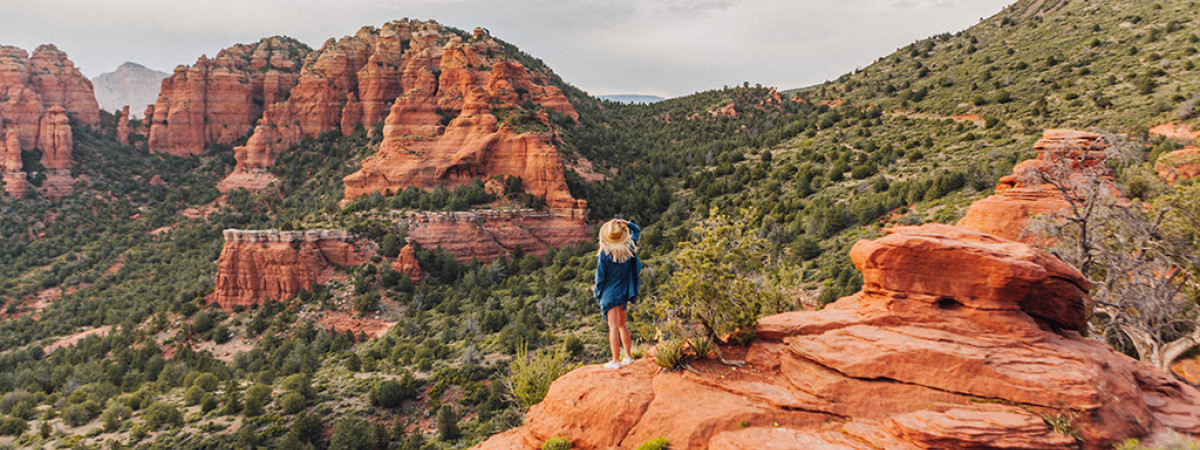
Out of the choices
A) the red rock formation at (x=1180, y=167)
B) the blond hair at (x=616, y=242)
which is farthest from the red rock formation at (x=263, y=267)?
the red rock formation at (x=1180, y=167)

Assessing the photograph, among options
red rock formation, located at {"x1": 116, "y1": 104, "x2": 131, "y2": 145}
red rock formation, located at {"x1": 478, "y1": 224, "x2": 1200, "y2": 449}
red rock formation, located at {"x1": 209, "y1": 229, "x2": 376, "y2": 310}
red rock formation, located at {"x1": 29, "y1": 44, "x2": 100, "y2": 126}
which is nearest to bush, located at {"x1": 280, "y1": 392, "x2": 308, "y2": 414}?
red rock formation, located at {"x1": 209, "y1": 229, "x2": 376, "y2": 310}

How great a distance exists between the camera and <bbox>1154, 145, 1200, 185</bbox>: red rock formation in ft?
53.9

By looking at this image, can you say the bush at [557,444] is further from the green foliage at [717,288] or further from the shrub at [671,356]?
the green foliage at [717,288]

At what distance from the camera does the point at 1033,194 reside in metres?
16.3

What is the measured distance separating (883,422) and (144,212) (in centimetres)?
9043

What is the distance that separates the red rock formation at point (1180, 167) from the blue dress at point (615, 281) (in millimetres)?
20503

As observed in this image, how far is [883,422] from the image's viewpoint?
6578 millimetres

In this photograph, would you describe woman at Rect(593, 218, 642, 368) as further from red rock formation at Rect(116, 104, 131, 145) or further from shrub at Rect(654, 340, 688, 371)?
red rock formation at Rect(116, 104, 131, 145)

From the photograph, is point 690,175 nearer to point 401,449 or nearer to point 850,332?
point 401,449

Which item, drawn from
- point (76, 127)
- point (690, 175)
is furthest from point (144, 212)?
point (690, 175)

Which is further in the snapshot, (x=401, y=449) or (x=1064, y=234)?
(x=401, y=449)

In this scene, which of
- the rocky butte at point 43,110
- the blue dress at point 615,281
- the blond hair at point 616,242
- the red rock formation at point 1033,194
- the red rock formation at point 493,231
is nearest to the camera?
the blond hair at point 616,242

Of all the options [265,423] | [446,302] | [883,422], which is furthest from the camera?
[446,302]

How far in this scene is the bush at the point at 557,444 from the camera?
7.69m
